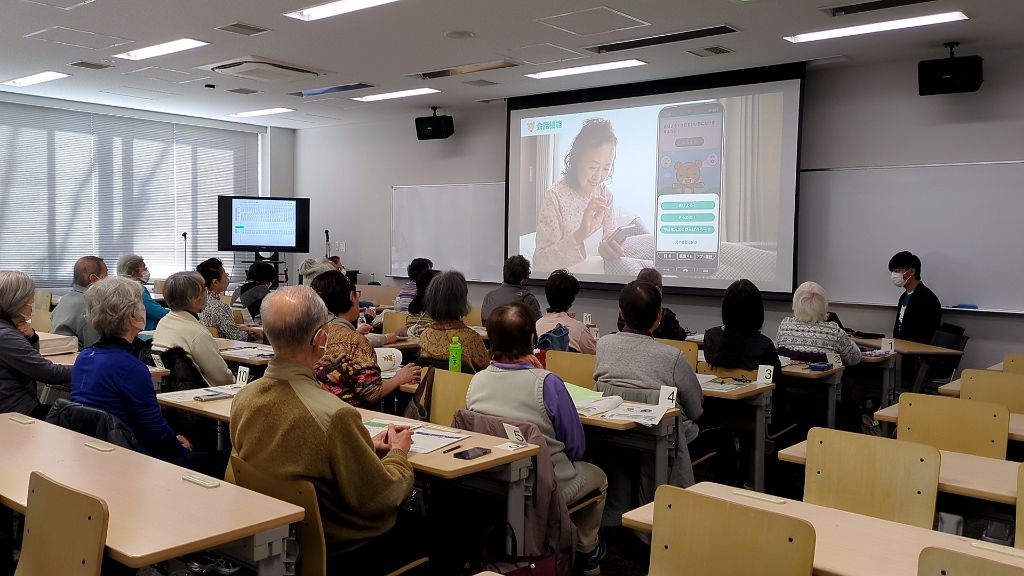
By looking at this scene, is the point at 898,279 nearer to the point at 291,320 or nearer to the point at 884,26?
the point at 884,26

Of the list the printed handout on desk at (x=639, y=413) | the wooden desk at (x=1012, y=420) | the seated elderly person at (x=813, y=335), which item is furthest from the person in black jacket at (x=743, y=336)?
the printed handout on desk at (x=639, y=413)

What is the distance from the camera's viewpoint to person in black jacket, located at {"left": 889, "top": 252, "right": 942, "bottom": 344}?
6977 mm

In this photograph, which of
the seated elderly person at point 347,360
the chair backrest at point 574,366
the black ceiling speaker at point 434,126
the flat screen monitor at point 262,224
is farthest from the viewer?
the flat screen monitor at point 262,224

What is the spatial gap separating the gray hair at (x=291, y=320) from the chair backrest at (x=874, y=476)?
1791mm

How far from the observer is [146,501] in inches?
96.1

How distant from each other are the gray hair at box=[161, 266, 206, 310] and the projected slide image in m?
5.25

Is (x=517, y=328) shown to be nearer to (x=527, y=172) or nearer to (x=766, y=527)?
(x=766, y=527)

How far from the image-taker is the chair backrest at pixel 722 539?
200 cm

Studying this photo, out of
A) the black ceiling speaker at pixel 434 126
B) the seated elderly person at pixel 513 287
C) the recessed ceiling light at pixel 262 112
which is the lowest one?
the seated elderly person at pixel 513 287

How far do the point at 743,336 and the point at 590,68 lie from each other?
3925 millimetres

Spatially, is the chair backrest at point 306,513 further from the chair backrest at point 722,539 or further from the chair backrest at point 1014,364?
the chair backrest at point 1014,364

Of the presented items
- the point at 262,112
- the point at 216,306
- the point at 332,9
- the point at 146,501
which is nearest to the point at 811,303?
the point at 332,9

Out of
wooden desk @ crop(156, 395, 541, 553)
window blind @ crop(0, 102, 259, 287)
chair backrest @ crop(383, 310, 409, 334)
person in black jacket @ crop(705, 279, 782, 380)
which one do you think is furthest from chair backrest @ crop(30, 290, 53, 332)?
person in black jacket @ crop(705, 279, 782, 380)

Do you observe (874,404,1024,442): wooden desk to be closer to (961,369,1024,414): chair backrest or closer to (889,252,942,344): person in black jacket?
(961,369,1024,414): chair backrest
